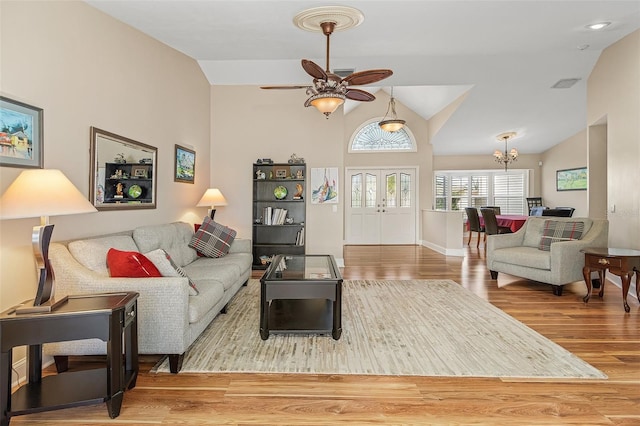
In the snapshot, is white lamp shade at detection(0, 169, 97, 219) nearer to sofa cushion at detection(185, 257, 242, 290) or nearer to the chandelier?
sofa cushion at detection(185, 257, 242, 290)

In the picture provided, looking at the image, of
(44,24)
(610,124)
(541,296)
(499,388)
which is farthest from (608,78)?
(44,24)

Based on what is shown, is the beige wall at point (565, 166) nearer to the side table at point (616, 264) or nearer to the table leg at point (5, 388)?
the side table at point (616, 264)

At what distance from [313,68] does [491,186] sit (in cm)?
864

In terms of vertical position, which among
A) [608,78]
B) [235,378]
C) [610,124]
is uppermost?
[608,78]

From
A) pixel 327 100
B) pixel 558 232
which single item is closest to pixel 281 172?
pixel 327 100

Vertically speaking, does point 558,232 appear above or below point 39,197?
below

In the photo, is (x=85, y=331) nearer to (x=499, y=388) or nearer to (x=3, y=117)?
(x=3, y=117)

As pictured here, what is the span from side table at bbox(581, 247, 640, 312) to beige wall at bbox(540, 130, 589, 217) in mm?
5524

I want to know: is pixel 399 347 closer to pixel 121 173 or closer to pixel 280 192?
pixel 121 173

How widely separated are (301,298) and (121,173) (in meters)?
2.20

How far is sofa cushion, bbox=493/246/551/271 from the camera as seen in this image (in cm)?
436

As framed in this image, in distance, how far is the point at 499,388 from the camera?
7.20 feet

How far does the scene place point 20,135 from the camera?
230cm

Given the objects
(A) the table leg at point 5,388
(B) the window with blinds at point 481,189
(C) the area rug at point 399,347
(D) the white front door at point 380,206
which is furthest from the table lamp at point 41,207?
(B) the window with blinds at point 481,189
